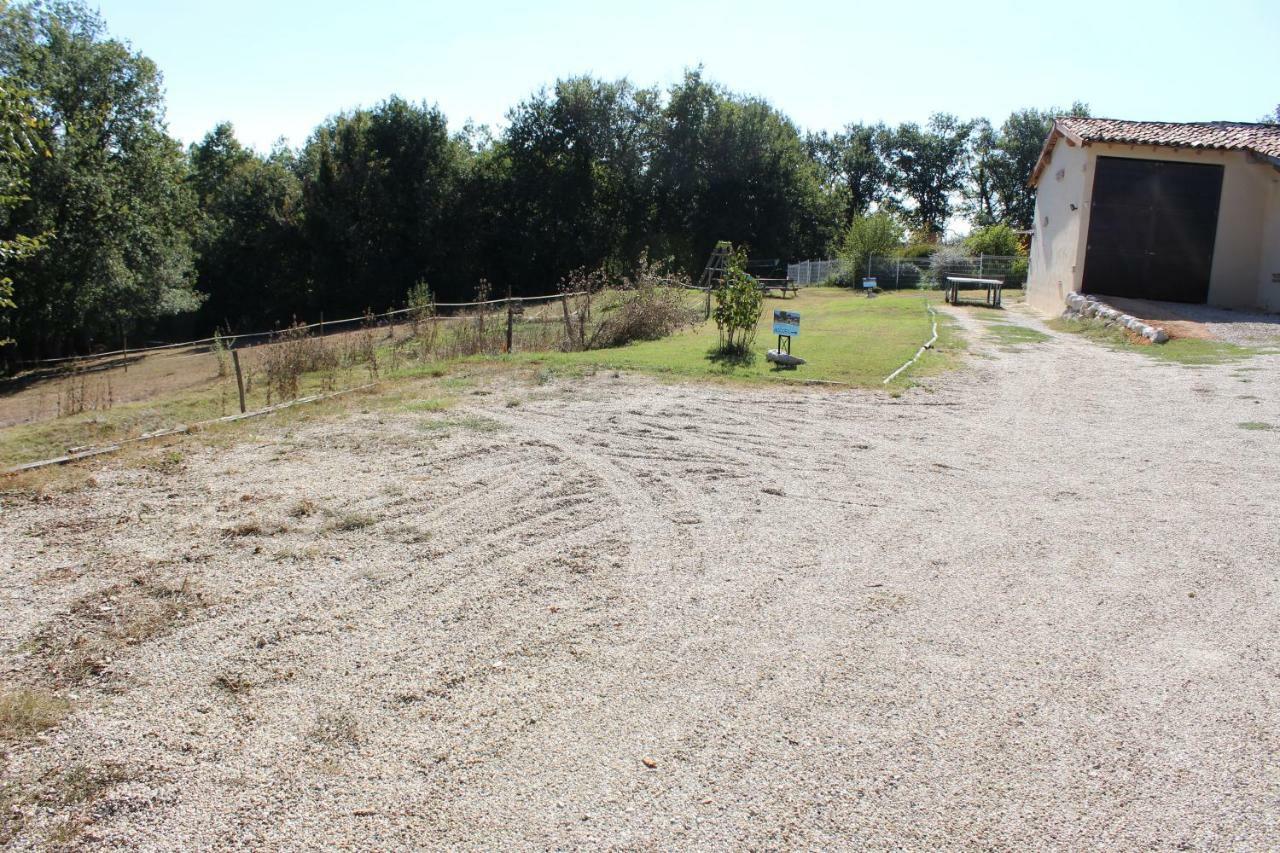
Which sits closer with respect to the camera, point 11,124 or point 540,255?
point 11,124

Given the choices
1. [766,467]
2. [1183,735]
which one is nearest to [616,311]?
[766,467]

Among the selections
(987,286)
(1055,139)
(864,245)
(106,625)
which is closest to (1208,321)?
(1055,139)

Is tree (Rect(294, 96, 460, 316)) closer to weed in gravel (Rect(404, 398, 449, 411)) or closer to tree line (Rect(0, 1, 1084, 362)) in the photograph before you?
tree line (Rect(0, 1, 1084, 362))

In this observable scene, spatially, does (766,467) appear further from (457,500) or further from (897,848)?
(897,848)

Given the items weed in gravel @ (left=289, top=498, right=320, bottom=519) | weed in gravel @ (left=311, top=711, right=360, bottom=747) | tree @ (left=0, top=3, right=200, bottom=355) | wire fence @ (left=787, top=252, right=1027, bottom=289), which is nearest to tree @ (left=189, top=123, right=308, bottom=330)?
tree @ (left=0, top=3, right=200, bottom=355)

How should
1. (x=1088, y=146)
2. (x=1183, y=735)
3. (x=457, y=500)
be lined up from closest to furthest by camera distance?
(x=1183, y=735) < (x=457, y=500) < (x=1088, y=146)

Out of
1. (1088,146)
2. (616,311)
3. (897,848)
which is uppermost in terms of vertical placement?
(1088,146)

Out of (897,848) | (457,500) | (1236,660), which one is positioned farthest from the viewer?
(457,500)

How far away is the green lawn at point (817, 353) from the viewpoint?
41.6 ft

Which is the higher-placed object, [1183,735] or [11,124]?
[11,124]

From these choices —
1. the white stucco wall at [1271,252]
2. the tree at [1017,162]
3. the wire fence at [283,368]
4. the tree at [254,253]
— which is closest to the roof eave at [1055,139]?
the white stucco wall at [1271,252]

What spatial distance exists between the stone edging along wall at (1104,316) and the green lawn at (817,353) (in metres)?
2.88

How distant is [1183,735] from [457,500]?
480 centimetres

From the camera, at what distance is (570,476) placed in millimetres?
7176
